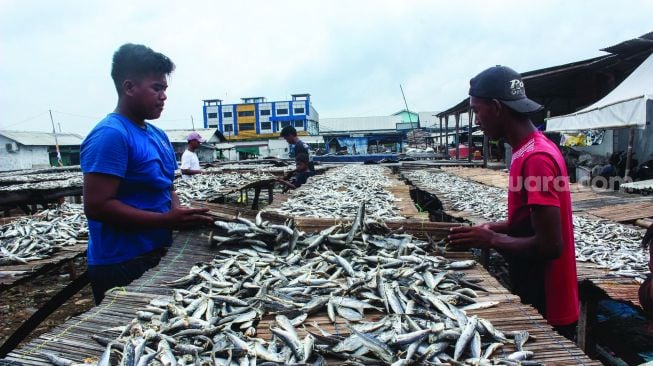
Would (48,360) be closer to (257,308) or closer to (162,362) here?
(162,362)

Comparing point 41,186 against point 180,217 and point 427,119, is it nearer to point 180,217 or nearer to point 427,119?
point 180,217

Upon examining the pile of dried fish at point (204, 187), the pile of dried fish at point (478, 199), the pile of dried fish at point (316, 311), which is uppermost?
the pile of dried fish at point (204, 187)

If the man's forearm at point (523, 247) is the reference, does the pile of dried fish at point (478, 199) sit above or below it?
below

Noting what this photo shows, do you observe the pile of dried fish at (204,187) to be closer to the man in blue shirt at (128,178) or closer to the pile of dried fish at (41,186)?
the pile of dried fish at (41,186)

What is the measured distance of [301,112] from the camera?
76.2 metres

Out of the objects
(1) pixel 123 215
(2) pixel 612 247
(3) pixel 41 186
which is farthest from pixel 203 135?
(1) pixel 123 215

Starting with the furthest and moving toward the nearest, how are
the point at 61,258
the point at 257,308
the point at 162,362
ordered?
1. the point at 61,258
2. the point at 257,308
3. the point at 162,362

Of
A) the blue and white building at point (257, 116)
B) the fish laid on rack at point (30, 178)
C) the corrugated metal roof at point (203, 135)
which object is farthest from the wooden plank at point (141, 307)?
the blue and white building at point (257, 116)

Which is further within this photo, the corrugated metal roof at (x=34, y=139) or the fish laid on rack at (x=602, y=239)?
the corrugated metal roof at (x=34, y=139)

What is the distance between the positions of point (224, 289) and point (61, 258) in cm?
275

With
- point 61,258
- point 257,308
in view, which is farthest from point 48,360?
point 61,258

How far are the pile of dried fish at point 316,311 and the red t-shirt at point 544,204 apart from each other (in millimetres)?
306

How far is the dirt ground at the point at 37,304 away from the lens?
643cm

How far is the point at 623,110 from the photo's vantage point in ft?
30.5
